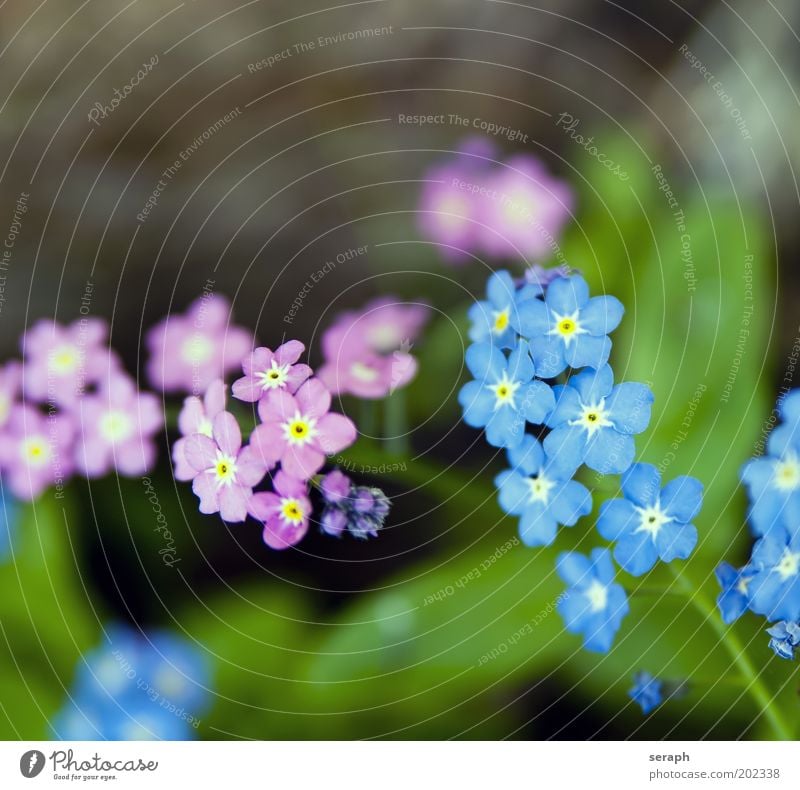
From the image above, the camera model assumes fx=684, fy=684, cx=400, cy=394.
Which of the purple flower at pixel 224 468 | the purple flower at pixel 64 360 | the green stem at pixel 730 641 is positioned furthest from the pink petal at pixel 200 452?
the green stem at pixel 730 641

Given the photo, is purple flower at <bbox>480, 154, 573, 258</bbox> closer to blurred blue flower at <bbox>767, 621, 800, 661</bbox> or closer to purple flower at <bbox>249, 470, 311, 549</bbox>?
purple flower at <bbox>249, 470, 311, 549</bbox>

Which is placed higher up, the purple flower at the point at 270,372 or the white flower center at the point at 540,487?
the purple flower at the point at 270,372

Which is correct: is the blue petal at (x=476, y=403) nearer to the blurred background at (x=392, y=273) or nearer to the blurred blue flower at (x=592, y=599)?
the blurred background at (x=392, y=273)

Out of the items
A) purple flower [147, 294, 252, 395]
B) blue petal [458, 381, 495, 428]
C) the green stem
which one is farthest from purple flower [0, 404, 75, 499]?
the green stem

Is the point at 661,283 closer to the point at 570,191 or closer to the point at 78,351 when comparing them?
the point at 570,191

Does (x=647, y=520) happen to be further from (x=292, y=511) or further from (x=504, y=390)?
(x=292, y=511)

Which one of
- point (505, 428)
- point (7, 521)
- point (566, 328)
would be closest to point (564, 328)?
point (566, 328)
